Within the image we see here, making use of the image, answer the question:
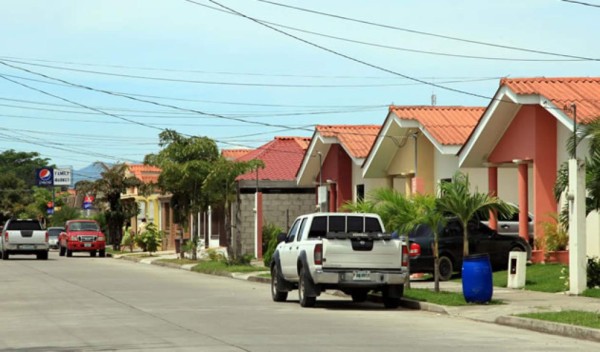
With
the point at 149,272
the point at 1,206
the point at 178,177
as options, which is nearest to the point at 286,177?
the point at 178,177

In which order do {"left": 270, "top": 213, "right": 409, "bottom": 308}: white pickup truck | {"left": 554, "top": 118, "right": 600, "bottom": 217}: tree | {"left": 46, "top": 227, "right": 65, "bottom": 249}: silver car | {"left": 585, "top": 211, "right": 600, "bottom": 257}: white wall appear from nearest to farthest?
{"left": 270, "top": 213, "right": 409, "bottom": 308}: white pickup truck → {"left": 554, "top": 118, "right": 600, "bottom": 217}: tree → {"left": 585, "top": 211, "right": 600, "bottom": 257}: white wall → {"left": 46, "top": 227, "right": 65, "bottom": 249}: silver car

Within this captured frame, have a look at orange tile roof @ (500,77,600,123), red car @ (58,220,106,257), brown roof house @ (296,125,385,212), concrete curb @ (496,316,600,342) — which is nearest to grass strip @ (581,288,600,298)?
concrete curb @ (496,316,600,342)

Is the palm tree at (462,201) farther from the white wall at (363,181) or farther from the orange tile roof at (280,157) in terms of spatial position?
the orange tile roof at (280,157)

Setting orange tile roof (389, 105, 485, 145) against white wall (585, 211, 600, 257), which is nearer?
white wall (585, 211, 600, 257)

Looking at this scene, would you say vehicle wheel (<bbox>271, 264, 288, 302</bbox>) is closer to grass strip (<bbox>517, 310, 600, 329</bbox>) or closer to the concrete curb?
the concrete curb

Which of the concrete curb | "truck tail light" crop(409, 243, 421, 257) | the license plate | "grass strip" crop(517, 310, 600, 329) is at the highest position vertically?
"truck tail light" crop(409, 243, 421, 257)

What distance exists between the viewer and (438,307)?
22469 mm

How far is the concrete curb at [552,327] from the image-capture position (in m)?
16.7

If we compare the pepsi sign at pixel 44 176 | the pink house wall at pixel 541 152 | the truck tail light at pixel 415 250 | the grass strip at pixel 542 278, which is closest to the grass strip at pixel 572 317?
the grass strip at pixel 542 278

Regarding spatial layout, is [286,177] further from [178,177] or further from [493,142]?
[493,142]

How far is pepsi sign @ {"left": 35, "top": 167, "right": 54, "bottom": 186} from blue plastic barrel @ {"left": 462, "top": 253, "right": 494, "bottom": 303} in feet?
352

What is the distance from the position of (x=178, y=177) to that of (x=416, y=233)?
18.6 meters

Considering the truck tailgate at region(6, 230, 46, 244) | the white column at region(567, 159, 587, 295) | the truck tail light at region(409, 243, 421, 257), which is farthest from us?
the truck tailgate at region(6, 230, 46, 244)

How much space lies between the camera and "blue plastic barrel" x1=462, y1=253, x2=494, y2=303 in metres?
22.4
